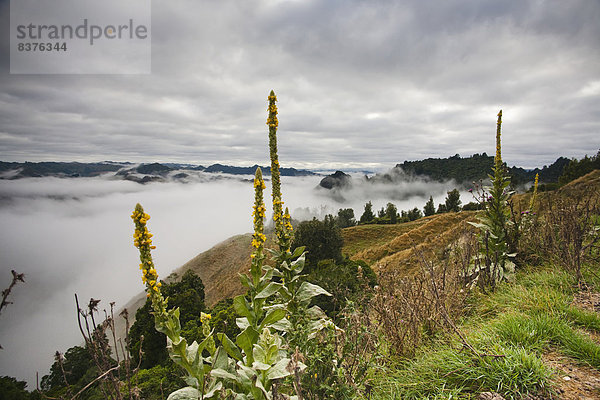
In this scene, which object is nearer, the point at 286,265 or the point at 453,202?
the point at 286,265

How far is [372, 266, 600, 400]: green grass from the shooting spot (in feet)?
10.1

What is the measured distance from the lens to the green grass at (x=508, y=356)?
3064 millimetres

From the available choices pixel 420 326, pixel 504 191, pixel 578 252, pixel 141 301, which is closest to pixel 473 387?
pixel 420 326

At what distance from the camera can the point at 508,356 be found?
3.21 m

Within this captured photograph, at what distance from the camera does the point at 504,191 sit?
6883mm

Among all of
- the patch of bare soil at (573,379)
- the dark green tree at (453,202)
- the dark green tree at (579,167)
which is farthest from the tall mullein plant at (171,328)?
the dark green tree at (453,202)

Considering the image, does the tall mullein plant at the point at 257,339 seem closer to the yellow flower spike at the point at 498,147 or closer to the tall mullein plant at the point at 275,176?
the tall mullein plant at the point at 275,176

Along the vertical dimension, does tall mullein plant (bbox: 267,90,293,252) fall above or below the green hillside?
above

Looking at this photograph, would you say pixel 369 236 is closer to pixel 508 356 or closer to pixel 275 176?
pixel 508 356

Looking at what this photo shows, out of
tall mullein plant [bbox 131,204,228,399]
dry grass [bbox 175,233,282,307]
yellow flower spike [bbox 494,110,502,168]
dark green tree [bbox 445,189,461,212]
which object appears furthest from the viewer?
dry grass [bbox 175,233,282,307]

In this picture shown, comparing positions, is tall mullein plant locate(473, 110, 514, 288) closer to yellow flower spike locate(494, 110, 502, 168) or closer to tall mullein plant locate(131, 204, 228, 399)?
yellow flower spike locate(494, 110, 502, 168)

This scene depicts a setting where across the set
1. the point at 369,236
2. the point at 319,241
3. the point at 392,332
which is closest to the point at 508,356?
the point at 392,332

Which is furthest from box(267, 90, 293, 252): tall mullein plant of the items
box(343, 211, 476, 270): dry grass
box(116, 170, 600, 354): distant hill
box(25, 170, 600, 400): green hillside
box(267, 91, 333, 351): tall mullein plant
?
box(343, 211, 476, 270): dry grass

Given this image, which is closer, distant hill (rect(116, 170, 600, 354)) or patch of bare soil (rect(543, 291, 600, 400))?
patch of bare soil (rect(543, 291, 600, 400))
